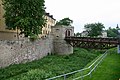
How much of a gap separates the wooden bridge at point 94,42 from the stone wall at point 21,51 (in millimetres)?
6092

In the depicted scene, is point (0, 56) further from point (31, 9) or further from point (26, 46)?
point (31, 9)

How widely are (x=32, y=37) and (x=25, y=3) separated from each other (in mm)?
5080

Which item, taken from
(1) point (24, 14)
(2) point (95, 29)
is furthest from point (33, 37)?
(2) point (95, 29)

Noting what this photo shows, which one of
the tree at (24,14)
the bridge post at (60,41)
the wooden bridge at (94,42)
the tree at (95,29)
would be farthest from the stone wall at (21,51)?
the tree at (95,29)

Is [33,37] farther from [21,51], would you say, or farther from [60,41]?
[60,41]

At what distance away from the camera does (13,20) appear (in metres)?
32.1

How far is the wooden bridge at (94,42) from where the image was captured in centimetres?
3453

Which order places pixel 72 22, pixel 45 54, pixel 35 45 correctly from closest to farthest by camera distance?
1. pixel 35 45
2. pixel 45 54
3. pixel 72 22

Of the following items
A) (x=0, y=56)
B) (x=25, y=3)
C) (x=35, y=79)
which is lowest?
(x=35, y=79)

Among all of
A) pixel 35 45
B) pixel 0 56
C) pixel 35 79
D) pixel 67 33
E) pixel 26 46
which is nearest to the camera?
pixel 35 79

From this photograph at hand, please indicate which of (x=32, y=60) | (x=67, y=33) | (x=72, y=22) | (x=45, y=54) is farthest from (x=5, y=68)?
(x=72, y=22)

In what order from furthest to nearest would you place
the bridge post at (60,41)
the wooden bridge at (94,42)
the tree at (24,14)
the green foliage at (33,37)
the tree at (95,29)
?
the tree at (95,29), the bridge post at (60,41), the wooden bridge at (94,42), the green foliage at (33,37), the tree at (24,14)

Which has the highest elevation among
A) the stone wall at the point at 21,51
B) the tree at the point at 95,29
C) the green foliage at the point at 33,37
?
the tree at the point at 95,29

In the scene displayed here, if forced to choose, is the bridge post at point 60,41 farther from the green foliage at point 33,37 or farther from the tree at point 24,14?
the green foliage at point 33,37
